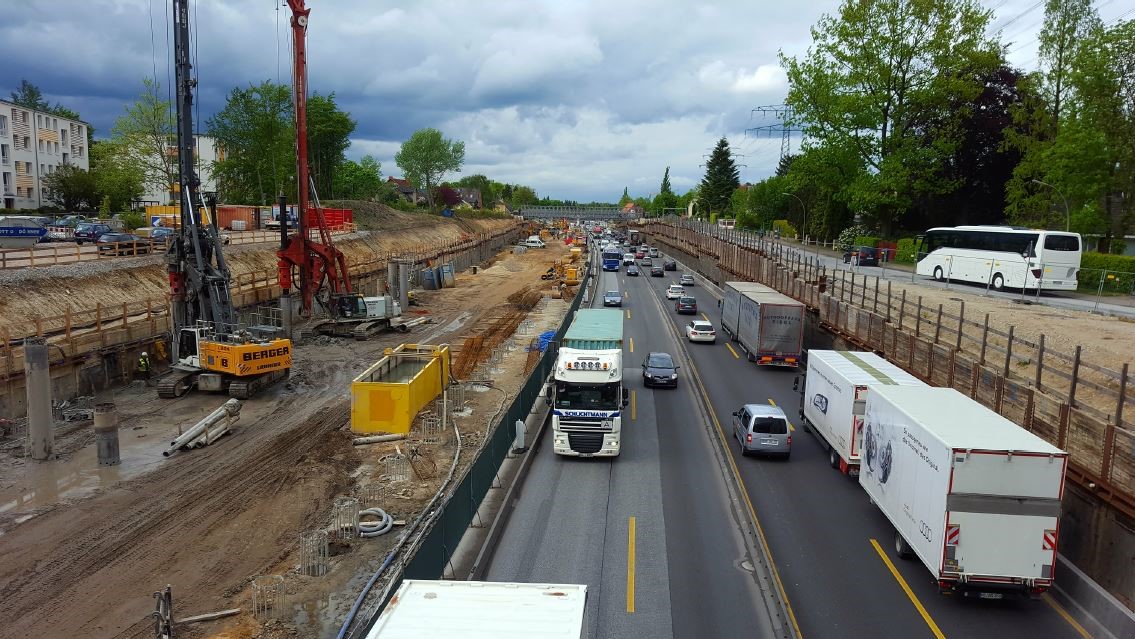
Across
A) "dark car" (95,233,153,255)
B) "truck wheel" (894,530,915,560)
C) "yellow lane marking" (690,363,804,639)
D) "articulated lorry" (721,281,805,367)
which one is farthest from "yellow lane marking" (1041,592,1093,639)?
"dark car" (95,233,153,255)

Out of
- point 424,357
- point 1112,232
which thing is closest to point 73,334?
point 424,357

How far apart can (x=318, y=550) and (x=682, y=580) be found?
8.43m

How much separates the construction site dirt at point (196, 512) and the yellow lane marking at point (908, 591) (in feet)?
38.4

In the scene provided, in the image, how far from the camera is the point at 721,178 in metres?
174

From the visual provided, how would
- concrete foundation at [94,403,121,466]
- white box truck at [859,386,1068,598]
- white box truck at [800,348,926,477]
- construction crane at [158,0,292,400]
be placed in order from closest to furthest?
white box truck at [859,386,1068,598] → white box truck at [800,348,926,477] → concrete foundation at [94,403,121,466] → construction crane at [158,0,292,400]

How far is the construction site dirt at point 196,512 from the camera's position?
15.5 m

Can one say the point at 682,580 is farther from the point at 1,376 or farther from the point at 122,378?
the point at 122,378

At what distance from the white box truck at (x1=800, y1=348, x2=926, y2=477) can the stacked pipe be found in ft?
70.1

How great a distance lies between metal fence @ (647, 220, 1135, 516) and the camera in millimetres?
16594

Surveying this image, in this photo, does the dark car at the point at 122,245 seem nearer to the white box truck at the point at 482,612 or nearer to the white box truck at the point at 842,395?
the white box truck at the point at 842,395

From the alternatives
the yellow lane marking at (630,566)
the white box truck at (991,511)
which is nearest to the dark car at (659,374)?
the yellow lane marking at (630,566)

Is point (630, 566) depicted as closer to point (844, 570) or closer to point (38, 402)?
point (844, 570)

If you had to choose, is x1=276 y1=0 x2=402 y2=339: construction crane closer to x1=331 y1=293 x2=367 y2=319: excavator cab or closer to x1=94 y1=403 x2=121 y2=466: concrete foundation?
x1=331 y1=293 x2=367 y2=319: excavator cab

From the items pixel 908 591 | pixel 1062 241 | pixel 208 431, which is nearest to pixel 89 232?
pixel 208 431
